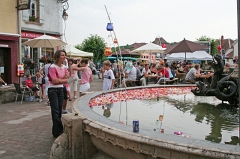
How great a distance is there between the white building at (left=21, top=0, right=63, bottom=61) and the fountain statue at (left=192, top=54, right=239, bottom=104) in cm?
1714

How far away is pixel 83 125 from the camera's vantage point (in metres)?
3.95

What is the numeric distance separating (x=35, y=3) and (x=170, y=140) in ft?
70.1

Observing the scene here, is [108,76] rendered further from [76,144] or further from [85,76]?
[76,144]

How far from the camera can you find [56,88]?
5.53 metres

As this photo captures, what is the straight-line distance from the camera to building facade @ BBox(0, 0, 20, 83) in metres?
14.4

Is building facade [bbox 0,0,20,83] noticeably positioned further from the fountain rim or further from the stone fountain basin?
the fountain rim

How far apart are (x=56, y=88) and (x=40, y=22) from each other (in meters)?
18.0

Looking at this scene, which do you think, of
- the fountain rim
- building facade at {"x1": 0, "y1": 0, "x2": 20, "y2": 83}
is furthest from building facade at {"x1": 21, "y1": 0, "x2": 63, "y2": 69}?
the fountain rim

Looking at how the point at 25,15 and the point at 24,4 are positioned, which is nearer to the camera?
the point at 24,4

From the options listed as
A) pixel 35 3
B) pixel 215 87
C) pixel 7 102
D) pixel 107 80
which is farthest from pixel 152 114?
pixel 35 3

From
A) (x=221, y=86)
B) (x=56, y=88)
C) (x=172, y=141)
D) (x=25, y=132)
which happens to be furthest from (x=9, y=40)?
(x=172, y=141)

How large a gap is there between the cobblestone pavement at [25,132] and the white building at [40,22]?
12.7m

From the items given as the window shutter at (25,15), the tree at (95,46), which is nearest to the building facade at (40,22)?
the window shutter at (25,15)

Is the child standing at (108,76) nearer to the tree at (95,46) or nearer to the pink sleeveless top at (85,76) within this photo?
the pink sleeveless top at (85,76)
